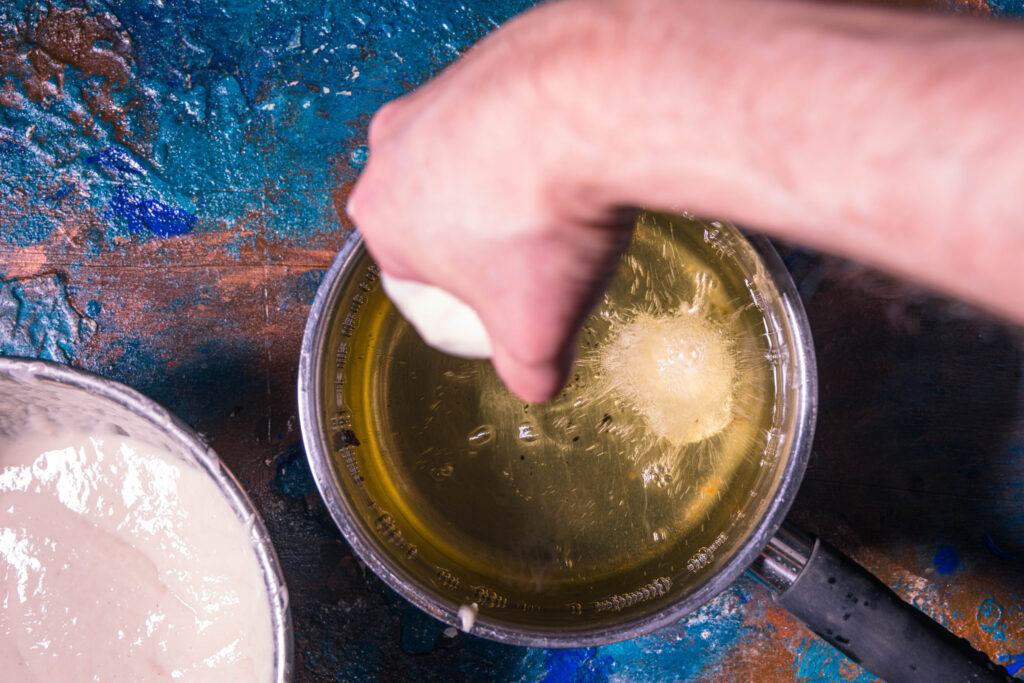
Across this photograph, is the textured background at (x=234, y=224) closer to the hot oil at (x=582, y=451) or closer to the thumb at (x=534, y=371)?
the hot oil at (x=582, y=451)

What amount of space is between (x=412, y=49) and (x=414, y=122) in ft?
1.72

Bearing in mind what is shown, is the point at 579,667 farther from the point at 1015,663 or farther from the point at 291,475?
the point at 1015,663

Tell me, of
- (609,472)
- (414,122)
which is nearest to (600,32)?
(414,122)

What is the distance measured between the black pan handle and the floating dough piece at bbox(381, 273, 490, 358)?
468 millimetres

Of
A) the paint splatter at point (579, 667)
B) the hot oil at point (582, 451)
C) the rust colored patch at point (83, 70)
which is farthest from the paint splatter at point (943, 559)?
the rust colored patch at point (83, 70)

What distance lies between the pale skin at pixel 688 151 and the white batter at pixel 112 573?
52 cm

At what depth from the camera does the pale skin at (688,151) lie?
0.31m

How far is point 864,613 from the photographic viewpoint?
0.80 m

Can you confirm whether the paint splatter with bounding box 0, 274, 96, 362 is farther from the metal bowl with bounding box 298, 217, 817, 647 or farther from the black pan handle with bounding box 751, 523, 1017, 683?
the black pan handle with bounding box 751, 523, 1017, 683

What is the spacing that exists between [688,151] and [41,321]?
1015 millimetres

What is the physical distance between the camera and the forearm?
1.01ft

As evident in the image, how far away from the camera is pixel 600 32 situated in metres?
0.42

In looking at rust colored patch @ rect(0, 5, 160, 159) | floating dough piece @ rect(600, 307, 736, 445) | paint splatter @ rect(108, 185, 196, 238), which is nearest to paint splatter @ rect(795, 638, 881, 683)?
floating dough piece @ rect(600, 307, 736, 445)

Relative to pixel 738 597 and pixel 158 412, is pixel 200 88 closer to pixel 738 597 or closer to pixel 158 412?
pixel 158 412
